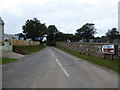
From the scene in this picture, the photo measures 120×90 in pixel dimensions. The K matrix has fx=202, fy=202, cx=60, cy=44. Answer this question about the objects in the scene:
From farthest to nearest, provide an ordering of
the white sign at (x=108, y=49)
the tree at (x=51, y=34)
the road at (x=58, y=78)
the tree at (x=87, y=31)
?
the tree at (x=87, y=31), the tree at (x=51, y=34), the white sign at (x=108, y=49), the road at (x=58, y=78)

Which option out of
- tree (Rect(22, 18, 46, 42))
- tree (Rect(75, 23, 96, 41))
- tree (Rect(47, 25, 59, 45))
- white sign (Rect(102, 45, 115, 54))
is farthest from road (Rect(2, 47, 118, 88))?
tree (Rect(75, 23, 96, 41))

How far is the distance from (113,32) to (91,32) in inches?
1004

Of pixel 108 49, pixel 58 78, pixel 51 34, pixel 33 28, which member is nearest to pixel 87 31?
pixel 51 34

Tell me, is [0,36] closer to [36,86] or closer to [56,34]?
[36,86]

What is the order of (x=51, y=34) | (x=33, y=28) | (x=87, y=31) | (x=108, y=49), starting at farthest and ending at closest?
1. (x=87, y=31)
2. (x=51, y=34)
3. (x=33, y=28)
4. (x=108, y=49)

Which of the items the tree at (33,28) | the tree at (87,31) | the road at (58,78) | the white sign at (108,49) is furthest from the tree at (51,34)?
Answer: the road at (58,78)

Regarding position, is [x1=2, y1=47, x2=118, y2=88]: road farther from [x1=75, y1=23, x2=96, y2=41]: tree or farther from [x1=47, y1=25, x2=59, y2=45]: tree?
[x1=75, y1=23, x2=96, y2=41]: tree

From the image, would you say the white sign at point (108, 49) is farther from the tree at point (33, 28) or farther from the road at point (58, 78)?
the tree at point (33, 28)

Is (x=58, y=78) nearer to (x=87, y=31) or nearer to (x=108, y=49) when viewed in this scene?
(x=108, y=49)

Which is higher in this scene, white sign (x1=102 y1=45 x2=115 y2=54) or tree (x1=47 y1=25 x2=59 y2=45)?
tree (x1=47 y1=25 x2=59 y2=45)

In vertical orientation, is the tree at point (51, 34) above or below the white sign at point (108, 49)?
above

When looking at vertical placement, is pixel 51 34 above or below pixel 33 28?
below

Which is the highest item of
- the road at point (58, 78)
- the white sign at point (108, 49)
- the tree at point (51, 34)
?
the tree at point (51, 34)

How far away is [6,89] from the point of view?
7746 millimetres
